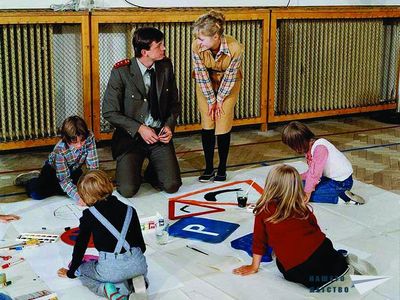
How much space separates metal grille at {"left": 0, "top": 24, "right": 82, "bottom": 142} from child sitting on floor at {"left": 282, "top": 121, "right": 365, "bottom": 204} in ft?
8.33

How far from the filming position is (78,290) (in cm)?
369

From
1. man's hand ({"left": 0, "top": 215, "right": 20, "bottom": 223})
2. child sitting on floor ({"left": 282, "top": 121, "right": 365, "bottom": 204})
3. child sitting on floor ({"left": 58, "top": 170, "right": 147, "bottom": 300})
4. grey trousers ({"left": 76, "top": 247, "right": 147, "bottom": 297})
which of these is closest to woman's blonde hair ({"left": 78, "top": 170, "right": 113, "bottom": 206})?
child sitting on floor ({"left": 58, "top": 170, "right": 147, "bottom": 300})

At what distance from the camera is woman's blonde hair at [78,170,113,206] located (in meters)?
3.52

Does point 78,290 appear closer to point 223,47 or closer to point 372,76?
point 223,47

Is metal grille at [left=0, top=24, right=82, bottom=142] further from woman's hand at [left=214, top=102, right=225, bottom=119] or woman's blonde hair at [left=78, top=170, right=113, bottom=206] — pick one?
woman's blonde hair at [left=78, top=170, right=113, bottom=206]

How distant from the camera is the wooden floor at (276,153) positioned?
586 cm

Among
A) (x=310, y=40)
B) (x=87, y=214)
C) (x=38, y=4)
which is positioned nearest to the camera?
(x=87, y=214)

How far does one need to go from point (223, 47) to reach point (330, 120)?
10.3ft

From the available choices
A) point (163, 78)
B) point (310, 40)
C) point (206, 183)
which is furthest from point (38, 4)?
point (310, 40)

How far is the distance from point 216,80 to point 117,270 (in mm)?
2513

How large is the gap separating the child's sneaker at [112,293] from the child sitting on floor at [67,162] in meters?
1.54

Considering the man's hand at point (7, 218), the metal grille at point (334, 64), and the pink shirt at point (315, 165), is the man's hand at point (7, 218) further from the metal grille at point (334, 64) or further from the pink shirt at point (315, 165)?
the metal grille at point (334, 64)

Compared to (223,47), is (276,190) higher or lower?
lower

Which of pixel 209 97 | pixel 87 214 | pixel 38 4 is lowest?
pixel 87 214
